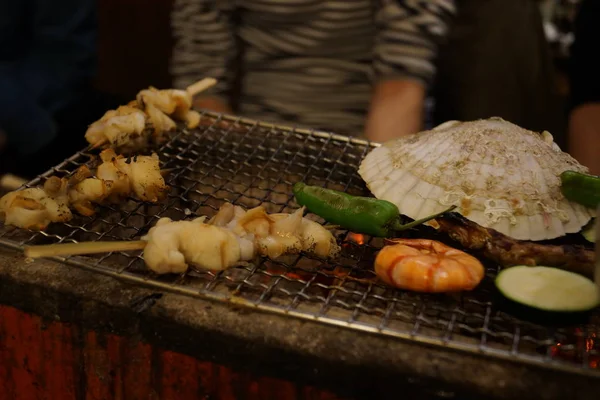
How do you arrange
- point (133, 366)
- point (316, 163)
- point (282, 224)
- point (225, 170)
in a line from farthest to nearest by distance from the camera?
point (316, 163) → point (225, 170) → point (282, 224) → point (133, 366)

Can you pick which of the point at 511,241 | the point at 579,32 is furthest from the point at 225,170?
the point at 579,32

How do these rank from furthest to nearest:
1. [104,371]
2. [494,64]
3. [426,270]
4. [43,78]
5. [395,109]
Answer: [43,78] < [494,64] < [395,109] < [104,371] < [426,270]

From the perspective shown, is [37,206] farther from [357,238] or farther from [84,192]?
[357,238]

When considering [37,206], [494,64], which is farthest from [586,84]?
[37,206]

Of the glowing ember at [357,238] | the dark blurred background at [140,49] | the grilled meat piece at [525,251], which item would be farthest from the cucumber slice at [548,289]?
the dark blurred background at [140,49]

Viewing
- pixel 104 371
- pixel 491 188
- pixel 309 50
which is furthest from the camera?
pixel 309 50

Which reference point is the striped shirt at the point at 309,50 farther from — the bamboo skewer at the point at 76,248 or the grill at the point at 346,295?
the bamboo skewer at the point at 76,248

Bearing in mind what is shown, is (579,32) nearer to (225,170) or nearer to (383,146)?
(383,146)
